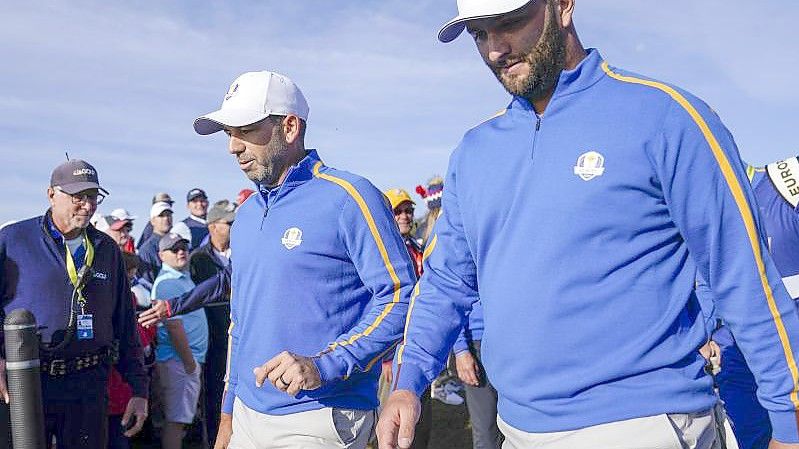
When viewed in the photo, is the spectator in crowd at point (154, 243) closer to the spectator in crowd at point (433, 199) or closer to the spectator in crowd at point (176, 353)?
the spectator in crowd at point (176, 353)

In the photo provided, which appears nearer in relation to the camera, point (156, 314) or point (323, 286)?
Answer: point (323, 286)

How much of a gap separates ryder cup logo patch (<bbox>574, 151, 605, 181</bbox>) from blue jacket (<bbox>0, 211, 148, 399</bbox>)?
4209 millimetres

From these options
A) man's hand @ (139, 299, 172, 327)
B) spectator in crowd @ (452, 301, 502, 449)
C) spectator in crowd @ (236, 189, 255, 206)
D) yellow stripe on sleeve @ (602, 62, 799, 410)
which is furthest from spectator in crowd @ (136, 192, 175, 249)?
yellow stripe on sleeve @ (602, 62, 799, 410)

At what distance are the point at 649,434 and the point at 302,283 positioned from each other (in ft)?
6.00

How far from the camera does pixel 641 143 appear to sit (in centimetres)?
213

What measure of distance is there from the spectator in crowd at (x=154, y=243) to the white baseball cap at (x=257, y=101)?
5.19 m

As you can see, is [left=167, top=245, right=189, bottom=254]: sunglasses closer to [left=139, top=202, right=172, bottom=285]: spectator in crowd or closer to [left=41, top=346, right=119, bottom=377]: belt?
[left=139, top=202, right=172, bottom=285]: spectator in crowd

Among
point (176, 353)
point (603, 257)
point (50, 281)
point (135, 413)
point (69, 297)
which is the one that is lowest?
point (135, 413)

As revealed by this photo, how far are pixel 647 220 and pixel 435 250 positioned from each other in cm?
79

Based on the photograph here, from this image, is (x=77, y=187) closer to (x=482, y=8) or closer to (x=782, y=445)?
(x=482, y=8)

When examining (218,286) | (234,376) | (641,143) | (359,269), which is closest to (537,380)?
(641,143)

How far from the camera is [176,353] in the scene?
7742 millimetres

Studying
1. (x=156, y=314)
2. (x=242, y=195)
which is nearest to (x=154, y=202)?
(x=242, y=195)

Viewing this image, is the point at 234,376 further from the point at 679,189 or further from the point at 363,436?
the point at 679,189
